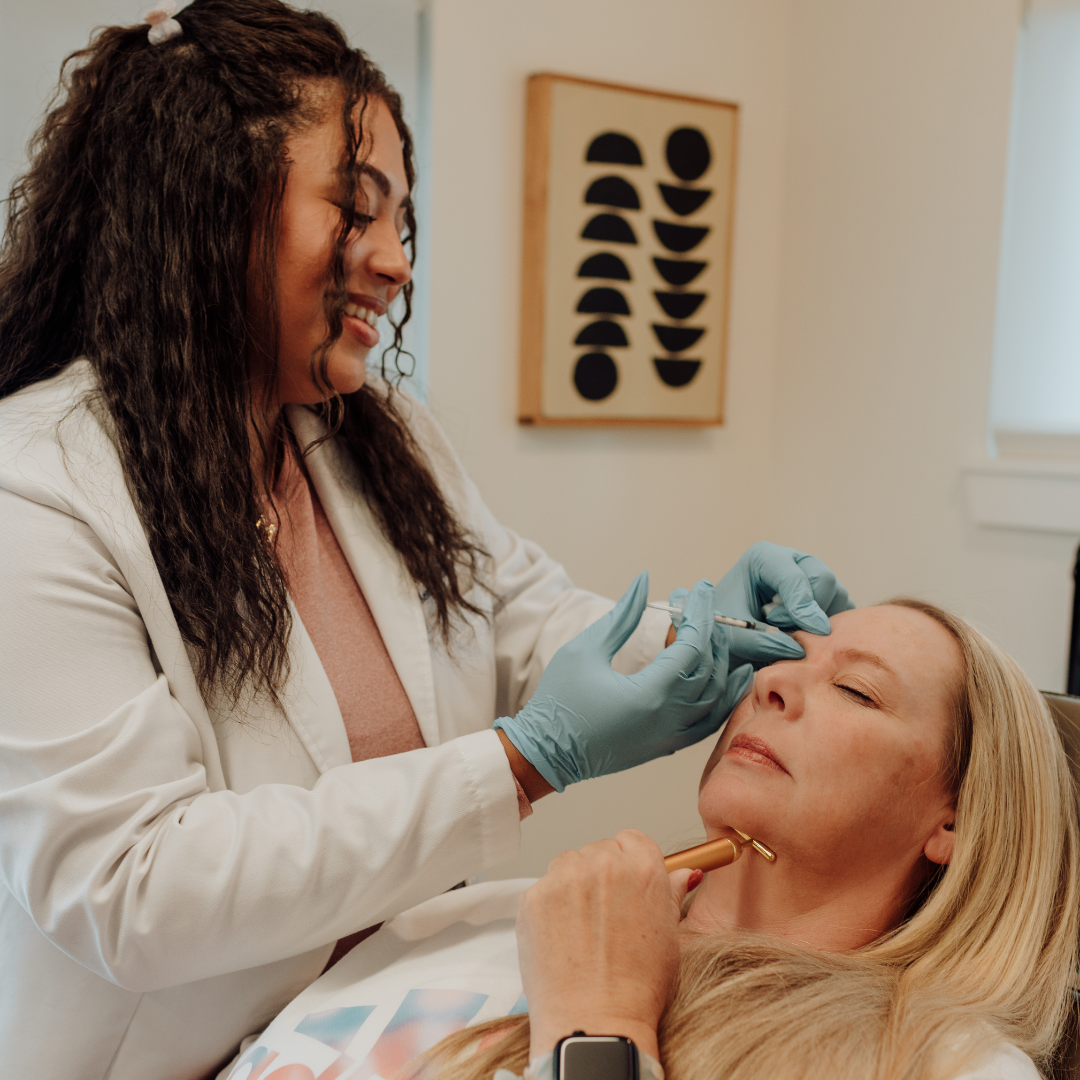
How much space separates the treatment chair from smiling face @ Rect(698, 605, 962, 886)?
19cm

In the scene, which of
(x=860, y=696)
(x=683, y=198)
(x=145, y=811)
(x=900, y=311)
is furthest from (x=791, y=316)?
(x=145, y=811)

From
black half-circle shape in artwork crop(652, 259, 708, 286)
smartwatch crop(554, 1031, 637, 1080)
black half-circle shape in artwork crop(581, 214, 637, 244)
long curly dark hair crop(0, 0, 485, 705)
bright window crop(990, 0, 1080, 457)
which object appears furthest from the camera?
black half-circle shape in artwork crop(652, 259, 708, 286)

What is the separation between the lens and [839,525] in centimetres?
244

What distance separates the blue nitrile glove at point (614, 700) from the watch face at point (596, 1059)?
13.8 inches

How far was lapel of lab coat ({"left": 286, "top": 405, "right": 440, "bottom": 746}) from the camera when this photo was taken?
4.33 feet

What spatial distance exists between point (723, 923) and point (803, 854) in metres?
0.14

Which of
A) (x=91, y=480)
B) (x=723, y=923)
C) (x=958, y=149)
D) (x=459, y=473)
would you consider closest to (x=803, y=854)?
(x=723, y=923)

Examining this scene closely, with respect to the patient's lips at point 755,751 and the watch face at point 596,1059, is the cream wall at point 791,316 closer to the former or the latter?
the patient's lips at point 755,751

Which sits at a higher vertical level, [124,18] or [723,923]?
[124,18]

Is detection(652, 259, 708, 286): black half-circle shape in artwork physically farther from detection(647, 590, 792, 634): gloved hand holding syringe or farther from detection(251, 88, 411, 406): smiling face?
detection(647, 590, 792, 634): gloved hand holding syringe

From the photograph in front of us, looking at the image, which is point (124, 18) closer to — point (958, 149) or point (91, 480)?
point (91, 480)

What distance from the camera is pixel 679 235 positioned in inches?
91.0

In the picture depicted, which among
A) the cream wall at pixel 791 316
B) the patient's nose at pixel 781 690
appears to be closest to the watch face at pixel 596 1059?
the patient's nose at pixel 781 690

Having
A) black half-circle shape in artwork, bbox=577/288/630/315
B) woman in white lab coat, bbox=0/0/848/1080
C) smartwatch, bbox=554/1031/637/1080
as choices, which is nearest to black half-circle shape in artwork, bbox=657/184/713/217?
black half-circle shape in artwork, bbox=577/288/630/315
